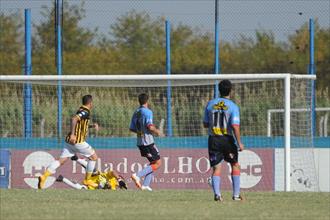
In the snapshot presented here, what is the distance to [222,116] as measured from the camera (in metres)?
16.3

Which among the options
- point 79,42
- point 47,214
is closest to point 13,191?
point 47,214

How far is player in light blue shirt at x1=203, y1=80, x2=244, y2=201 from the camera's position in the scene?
16281 millimetres

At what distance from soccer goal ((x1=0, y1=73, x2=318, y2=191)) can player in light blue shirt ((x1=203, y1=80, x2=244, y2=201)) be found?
20.8ft

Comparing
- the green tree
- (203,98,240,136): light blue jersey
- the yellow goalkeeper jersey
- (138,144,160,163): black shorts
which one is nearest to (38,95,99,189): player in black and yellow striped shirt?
the yellow goalkeeper jersey

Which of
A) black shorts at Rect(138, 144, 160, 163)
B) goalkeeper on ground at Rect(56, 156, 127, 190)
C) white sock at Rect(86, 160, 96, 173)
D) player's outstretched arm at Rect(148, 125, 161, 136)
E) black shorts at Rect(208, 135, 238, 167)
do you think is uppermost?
player's outstretched arm at Rect(148, 125, 161, 136)

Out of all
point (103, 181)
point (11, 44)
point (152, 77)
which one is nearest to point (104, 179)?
point (103, 181)

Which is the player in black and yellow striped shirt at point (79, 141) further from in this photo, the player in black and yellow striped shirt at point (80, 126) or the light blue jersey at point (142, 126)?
the light blue jersey at point (142, 126)

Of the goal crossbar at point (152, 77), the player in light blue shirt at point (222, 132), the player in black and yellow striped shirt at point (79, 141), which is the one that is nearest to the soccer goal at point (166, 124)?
the goal crossbar at point (152, 77)

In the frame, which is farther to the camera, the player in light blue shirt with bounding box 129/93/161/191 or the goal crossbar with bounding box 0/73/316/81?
the goal crossbar with bounding box 0/73/316/81

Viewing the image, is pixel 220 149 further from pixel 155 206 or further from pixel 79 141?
pixel 79 141

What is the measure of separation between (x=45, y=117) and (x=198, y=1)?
4.78 m

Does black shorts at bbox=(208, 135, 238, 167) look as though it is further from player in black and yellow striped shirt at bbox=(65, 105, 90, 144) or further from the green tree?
the green tree

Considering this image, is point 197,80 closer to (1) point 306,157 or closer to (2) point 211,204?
(1) point 306,157

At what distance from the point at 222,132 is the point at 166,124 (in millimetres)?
8882
